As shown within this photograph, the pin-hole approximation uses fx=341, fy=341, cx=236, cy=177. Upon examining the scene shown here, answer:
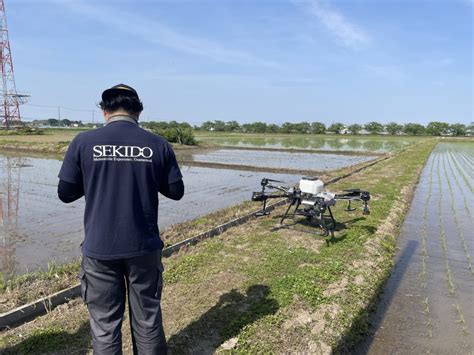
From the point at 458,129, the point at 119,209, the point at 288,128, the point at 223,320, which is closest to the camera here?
the point at 119,209

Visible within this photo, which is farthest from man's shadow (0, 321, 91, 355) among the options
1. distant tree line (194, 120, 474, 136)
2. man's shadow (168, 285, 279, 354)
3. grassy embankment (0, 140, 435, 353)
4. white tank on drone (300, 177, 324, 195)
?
distant tree line (194, 120, 474, 136)

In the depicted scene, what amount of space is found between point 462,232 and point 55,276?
7603 millimetres

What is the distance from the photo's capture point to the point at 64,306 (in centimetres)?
355

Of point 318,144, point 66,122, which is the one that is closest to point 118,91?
point 318,144

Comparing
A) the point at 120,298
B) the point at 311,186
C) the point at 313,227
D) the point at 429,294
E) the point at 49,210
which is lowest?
the point at 49,210

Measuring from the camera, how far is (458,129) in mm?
84500

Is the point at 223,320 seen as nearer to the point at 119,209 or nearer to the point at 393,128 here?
the point at 119,209

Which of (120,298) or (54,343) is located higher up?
(120,298)

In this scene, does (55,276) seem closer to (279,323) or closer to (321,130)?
(279,323)

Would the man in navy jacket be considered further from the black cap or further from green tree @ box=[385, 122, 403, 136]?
green tree @ box=[385, 122, 403, 136]

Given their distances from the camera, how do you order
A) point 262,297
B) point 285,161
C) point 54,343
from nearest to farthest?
point 54,343 → point 262,297 → point 285,161

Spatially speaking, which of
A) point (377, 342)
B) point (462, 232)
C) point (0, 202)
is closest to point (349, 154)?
point (462, 232)

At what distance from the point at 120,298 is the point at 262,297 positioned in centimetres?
192

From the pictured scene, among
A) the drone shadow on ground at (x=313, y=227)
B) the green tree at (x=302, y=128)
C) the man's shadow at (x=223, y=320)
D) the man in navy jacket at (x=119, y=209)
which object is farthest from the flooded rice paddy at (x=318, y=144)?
the green tree at (x=302, y=128)
